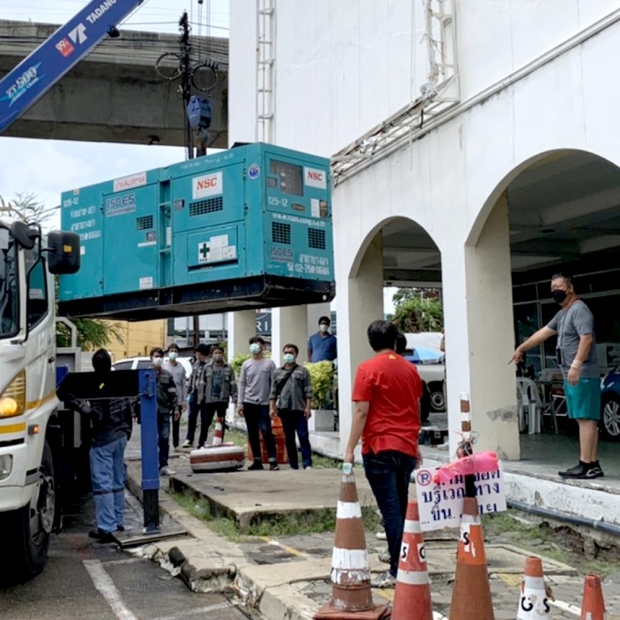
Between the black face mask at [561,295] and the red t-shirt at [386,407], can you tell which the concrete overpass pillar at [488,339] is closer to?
the black face mask at [561,295]

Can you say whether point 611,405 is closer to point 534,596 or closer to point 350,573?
point 350,573

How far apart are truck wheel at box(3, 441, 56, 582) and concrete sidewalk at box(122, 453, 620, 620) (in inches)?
39.0

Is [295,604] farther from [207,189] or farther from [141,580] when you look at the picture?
[207,189]

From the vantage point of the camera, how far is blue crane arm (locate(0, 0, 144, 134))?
31.9ft

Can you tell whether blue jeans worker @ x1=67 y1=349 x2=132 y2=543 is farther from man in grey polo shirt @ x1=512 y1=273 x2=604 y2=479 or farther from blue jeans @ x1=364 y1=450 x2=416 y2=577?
man in grey polo shirt @ x1=512 y1=273 x2=604 y2=479

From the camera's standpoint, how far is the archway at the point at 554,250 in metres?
8.47

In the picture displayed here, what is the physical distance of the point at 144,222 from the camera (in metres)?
8.31

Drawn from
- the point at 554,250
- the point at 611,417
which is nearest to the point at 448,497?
the point at 611,417

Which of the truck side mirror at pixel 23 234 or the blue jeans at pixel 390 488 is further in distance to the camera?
the truck side mirror at pixel 23 234

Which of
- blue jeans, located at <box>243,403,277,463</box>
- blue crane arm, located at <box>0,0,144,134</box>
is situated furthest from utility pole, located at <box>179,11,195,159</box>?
blue jeans, located at <box>243,403,277,463</box>

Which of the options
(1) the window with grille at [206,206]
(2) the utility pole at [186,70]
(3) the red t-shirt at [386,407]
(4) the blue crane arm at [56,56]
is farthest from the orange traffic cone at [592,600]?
(2) the utility pole at [186,70]

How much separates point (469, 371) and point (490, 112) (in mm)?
2671

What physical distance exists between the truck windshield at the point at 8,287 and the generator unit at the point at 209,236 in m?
2.14

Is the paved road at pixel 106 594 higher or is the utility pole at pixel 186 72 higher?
the utility pole at pixel 186 72
